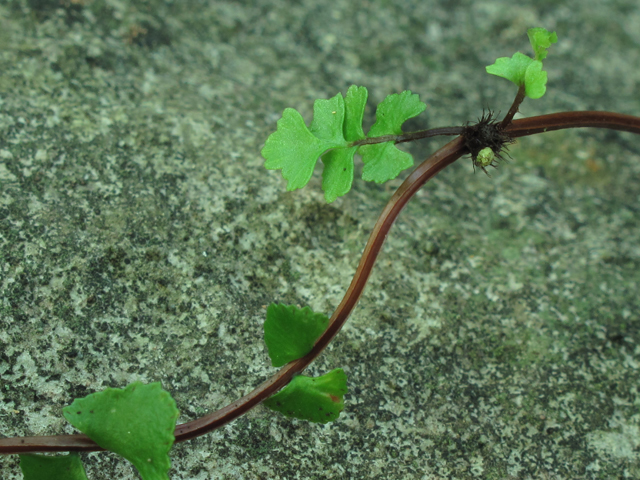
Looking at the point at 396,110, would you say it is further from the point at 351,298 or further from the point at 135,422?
the point at 135,422

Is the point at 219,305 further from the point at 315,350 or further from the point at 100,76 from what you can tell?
the point at 100,76

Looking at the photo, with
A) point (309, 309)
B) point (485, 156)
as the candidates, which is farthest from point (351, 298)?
point (485, 156)

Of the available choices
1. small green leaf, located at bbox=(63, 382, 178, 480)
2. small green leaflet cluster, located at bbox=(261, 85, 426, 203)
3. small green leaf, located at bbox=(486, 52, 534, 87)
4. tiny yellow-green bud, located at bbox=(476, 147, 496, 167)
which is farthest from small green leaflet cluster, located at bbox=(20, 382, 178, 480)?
small green leaf, located at bbox=(486, 52, 534, 87)

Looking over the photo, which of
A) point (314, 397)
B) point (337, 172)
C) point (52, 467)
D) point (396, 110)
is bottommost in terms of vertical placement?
point (52, 467)

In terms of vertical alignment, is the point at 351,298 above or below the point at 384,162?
below

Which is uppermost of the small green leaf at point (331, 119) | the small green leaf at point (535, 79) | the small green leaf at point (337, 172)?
the small green leaf at point (535, 79)

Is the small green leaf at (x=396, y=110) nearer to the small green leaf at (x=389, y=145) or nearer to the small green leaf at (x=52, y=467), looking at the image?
the small green leaf at (x=389, y=145)

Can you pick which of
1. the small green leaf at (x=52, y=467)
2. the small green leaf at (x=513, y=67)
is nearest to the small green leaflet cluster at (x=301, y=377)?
the small green leaf at (x=52, y=467)

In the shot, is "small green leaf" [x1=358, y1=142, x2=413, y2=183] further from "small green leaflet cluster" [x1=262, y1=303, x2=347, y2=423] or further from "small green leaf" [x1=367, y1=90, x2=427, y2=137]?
"small green leaflet cluster" [x1=262, y1=303, x2=347, y2=423]
